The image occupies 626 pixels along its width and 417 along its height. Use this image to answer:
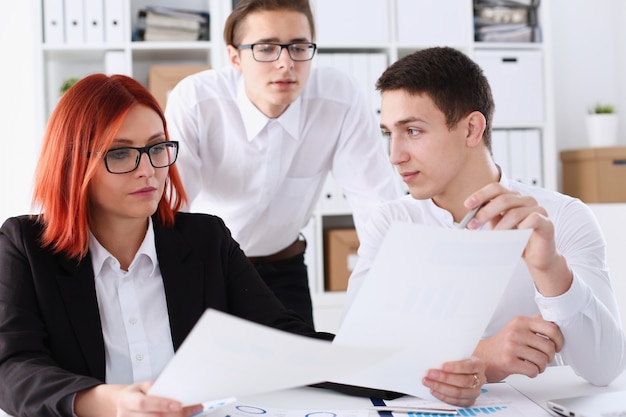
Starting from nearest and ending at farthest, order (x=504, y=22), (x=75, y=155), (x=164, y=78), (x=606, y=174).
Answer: (x=75, y=155), (x=164, y=78), (x=606, y=174), (x=504, y=22)

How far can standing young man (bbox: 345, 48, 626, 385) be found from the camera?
3.84 ft

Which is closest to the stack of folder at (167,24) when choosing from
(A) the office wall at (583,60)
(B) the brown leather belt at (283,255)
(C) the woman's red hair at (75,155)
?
(B) the brown leather belt at (283,255)

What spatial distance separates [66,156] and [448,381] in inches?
30.4

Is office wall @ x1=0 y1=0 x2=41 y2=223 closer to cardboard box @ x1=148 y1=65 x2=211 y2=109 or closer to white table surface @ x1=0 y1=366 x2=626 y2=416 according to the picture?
cardboard box @ x1=148 y1=65 x2=211 y2=109

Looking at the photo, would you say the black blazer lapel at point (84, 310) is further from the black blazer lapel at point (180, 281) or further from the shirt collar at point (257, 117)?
the shirt collar at point (257, 117)

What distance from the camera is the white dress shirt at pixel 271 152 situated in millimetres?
2068

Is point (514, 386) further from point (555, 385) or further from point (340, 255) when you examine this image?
point (340, 255)

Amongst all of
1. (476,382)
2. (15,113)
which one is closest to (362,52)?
(15,113)

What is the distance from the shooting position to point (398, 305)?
2.95 feet

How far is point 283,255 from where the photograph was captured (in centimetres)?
224

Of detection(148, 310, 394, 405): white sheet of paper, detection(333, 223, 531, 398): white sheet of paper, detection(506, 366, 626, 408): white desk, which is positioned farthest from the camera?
detection(506, 366, 626, 408): white desk

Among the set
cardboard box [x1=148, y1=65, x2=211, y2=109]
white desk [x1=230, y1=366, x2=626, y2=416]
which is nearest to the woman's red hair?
white desk [x1=230, y1=366, x2=626, y2=416]

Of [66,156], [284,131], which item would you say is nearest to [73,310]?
[66,156]

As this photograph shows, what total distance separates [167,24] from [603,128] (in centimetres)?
218
